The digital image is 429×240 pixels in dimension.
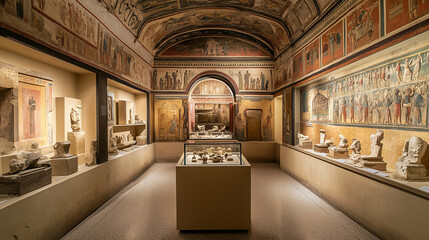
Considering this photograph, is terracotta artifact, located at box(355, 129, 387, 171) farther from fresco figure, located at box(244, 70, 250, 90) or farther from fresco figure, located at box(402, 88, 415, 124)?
fresco figure, located at box(244, 70, 250, 90)

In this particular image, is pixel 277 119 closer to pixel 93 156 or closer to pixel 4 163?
pixel 93 156

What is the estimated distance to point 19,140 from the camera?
3.88 meters

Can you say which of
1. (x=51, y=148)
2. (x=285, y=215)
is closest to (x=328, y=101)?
(x=285, y=215)

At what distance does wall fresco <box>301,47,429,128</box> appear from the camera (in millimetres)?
3771

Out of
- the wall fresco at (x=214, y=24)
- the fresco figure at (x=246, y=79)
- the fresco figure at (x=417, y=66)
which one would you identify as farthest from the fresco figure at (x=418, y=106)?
the fresco figure at (x=246, y=79)

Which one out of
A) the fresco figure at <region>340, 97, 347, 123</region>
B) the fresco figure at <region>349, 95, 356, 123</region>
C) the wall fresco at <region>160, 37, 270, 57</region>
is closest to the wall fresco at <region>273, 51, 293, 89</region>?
the wall fresco at <region>160, 37, 270, 57</region>

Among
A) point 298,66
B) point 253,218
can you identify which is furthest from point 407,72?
point 253,218

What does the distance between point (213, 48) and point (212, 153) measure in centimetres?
806

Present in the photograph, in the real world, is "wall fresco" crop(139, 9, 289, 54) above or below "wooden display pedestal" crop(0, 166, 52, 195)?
above

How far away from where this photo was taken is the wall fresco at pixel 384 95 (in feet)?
12.4

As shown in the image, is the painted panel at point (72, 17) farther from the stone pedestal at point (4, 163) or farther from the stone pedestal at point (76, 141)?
the stone pedestal at point (4, 163)

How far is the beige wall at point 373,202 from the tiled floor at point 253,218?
244mm

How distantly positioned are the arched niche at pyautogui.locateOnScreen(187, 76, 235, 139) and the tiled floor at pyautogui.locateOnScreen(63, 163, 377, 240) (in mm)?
8277

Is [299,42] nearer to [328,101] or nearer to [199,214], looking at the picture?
[328,101]
